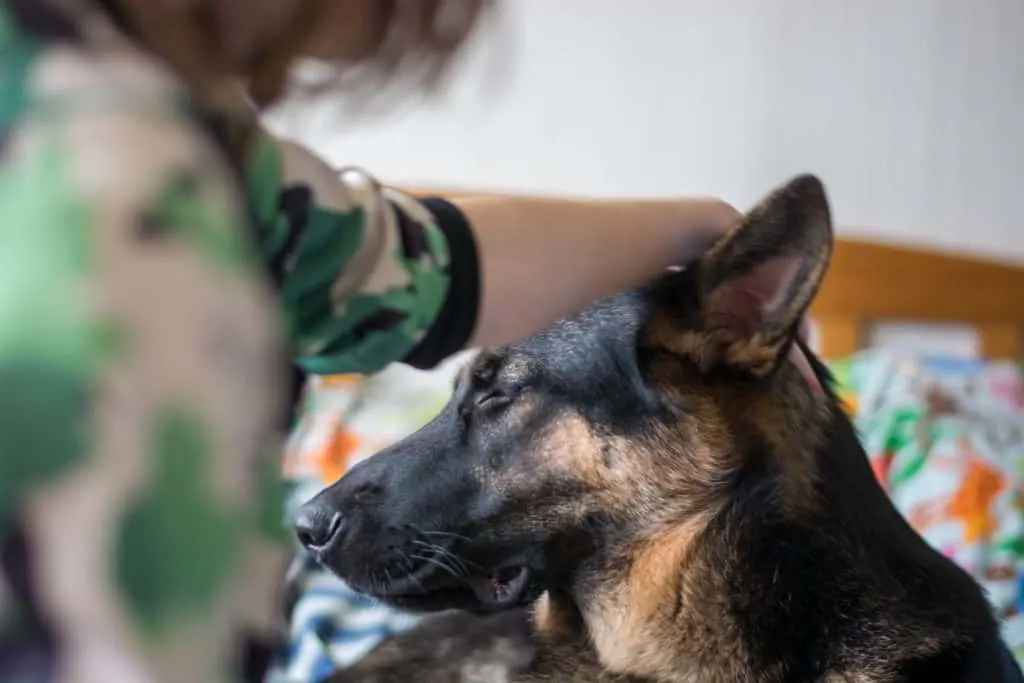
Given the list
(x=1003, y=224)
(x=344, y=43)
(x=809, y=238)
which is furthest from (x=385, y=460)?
(x=1003, y=224)

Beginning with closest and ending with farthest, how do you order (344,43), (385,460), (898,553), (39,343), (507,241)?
(39,343), (344,43), (507,241), (898,553), (385,460)

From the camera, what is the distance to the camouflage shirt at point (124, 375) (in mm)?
312

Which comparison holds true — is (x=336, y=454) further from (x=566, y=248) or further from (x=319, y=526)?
(x=566, y=248)

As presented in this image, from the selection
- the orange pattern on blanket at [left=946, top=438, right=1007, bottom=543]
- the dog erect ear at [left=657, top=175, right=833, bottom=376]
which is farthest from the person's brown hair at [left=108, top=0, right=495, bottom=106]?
the orange pattern on blanket at [left=946, top=438, right=1007, bottom=543]

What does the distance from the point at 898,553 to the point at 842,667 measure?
0.45 ft

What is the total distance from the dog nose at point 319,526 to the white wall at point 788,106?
1.56m

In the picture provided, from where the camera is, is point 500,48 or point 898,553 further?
point 898,553

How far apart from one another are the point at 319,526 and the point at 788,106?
6.24ft

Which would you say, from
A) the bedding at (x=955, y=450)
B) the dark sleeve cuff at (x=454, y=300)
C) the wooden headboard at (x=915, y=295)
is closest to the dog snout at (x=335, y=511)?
the dark sleeve cuff at (x=454, y=300)

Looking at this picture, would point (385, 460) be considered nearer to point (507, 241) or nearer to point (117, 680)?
point (507, 241)

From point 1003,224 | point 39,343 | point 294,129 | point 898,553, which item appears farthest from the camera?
point 1003,224

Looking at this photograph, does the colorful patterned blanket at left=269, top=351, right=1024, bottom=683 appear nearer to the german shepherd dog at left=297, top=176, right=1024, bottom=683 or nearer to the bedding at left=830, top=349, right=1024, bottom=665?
the bedding at left=830, top=349, right=1024, bottom=665

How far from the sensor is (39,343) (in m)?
0.31

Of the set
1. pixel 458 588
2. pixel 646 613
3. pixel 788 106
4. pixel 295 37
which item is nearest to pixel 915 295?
pixel 788 106
